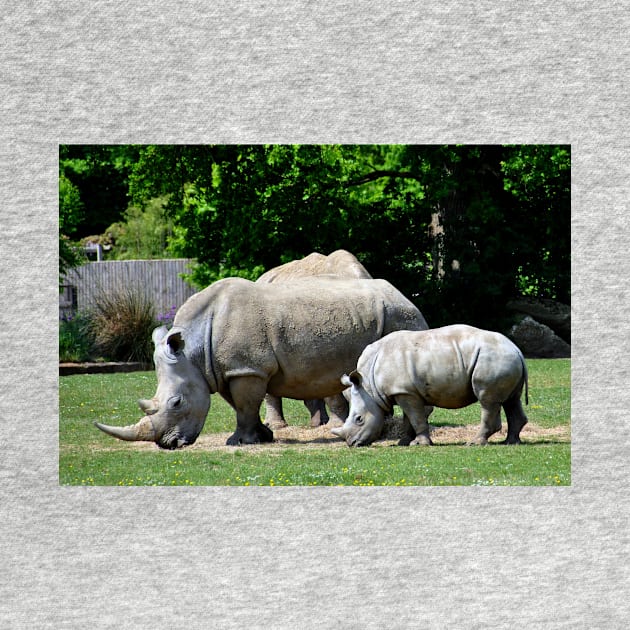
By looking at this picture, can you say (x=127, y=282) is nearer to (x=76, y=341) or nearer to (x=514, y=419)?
(x=76, y=341)

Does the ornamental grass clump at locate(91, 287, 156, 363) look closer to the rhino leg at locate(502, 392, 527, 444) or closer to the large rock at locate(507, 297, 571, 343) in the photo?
→ the large rock at locate(507, 297, 571, 343)

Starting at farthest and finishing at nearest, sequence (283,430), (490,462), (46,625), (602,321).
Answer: (283,430)
(490,462)
(602,321)
(46,625)

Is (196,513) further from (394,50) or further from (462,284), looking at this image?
(462,284)

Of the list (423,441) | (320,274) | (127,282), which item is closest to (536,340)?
(127,282)

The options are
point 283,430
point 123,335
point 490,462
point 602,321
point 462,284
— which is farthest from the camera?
point 123,335

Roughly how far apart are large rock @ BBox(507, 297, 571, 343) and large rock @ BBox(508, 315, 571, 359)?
0.19 meters

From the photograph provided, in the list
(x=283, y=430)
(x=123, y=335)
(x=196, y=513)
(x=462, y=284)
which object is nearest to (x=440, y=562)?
(x=196, y=513)

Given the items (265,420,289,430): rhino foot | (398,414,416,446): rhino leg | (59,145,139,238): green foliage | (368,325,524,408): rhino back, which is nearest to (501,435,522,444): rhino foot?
(368,325,524,408): rhino back

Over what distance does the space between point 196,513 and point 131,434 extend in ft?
8.34

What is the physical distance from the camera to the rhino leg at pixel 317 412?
12.6 meters

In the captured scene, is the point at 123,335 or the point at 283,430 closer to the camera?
the point at 283,430

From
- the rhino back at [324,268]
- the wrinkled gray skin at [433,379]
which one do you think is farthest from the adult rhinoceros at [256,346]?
the rhino back at [324,268]

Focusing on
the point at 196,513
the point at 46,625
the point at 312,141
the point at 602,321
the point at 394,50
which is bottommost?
the point at 46,625

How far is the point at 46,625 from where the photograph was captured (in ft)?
23.8
